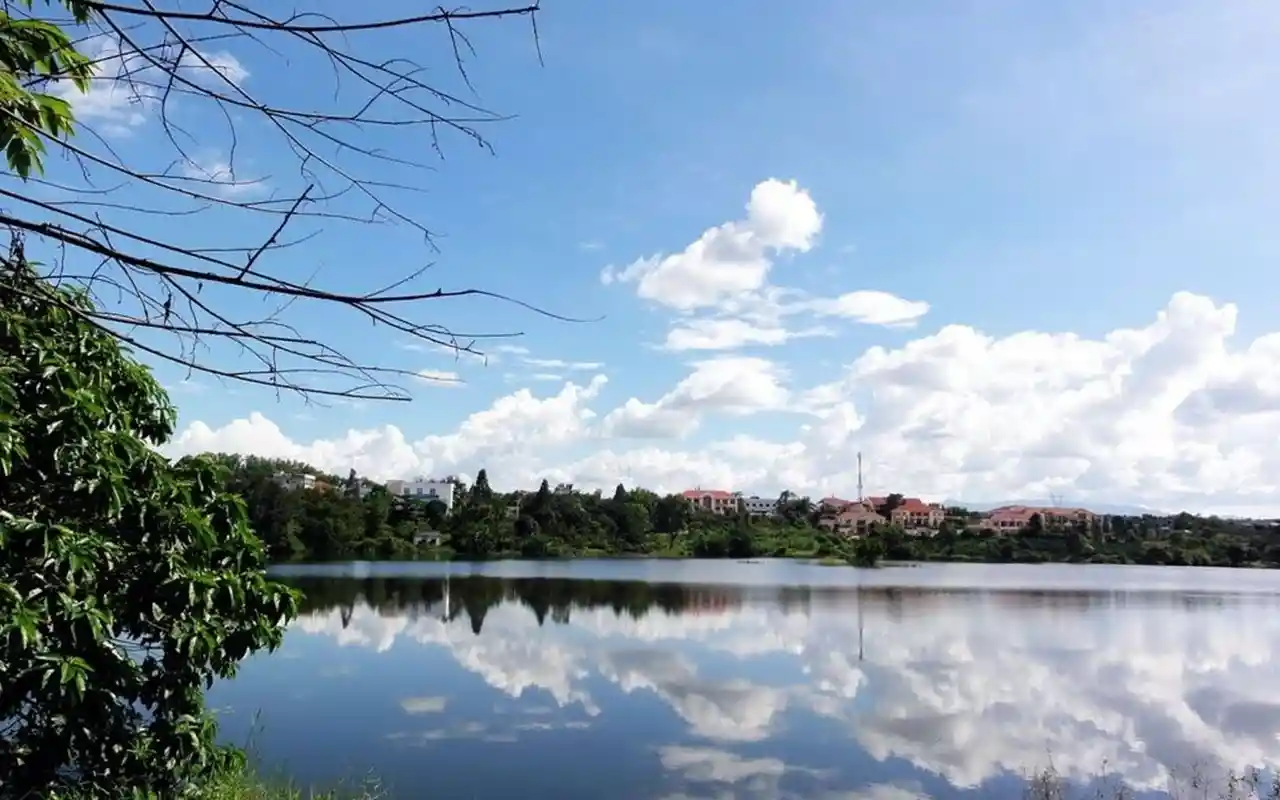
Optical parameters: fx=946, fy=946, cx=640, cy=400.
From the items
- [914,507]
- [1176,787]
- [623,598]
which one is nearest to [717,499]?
[914,507]

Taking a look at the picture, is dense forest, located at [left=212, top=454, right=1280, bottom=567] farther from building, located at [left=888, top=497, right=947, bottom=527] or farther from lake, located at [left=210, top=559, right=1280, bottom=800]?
lake, located at [left=210, top=559, right=1280, bottom=800]

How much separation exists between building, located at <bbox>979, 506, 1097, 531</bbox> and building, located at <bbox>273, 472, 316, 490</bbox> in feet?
162

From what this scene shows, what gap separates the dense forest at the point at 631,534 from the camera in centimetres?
5206

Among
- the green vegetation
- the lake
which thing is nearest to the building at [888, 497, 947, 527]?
the lake

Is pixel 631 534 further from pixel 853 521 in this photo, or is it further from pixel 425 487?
pixel 425 487

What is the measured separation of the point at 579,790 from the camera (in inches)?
332

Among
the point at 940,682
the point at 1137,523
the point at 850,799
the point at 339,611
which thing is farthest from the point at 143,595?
the point at 1137,523

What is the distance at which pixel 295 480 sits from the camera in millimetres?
61281

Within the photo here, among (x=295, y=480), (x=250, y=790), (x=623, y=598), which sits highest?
(x=295, y=480)

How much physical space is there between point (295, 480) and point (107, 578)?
6083 centimetres

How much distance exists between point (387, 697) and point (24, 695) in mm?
9188

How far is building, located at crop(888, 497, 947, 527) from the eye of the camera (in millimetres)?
84569

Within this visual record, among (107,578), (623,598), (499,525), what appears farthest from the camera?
(499,525)

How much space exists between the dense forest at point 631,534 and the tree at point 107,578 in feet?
146
